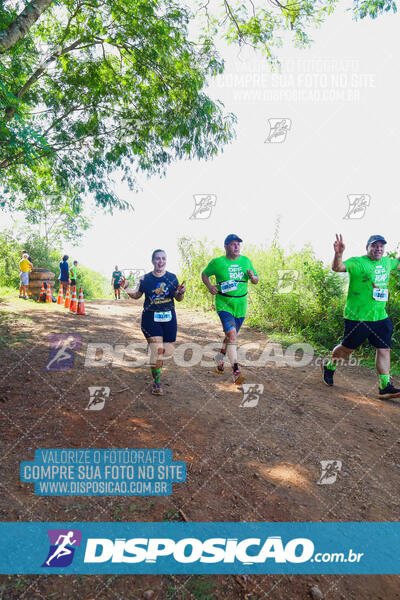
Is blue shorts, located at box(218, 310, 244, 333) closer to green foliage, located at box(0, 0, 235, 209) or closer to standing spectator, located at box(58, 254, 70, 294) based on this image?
green foliage, located at box(0, 0, 235, 209)

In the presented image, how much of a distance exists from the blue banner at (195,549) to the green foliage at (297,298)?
582 centimetres

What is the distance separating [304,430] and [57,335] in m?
6.01

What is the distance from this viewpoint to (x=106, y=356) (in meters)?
6.42

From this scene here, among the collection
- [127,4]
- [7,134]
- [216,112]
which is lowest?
[7,134]

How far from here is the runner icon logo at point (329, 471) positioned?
3.00 m

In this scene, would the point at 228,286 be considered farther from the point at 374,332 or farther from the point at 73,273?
the point at 73,273

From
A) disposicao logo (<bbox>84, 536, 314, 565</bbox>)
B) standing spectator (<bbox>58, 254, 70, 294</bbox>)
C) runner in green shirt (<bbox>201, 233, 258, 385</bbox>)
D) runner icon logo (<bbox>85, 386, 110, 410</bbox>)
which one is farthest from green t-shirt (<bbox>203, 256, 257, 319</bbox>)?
standing spectator (<bbox>58, 254, 70, 294</bbox>)

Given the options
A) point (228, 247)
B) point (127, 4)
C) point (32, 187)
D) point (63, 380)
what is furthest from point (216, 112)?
point (63, 380)

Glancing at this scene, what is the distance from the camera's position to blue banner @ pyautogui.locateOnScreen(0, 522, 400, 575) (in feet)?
6.95

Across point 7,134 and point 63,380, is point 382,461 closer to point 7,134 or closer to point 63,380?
point 63,380

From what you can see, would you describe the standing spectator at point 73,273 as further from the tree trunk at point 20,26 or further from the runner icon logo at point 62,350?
the tree trunk at point 20,26

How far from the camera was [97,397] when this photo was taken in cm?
450

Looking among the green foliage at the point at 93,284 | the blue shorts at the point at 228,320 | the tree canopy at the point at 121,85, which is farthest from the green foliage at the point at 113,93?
the green foliage at the point at 93,284

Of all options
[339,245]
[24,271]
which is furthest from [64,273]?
[339,245]
